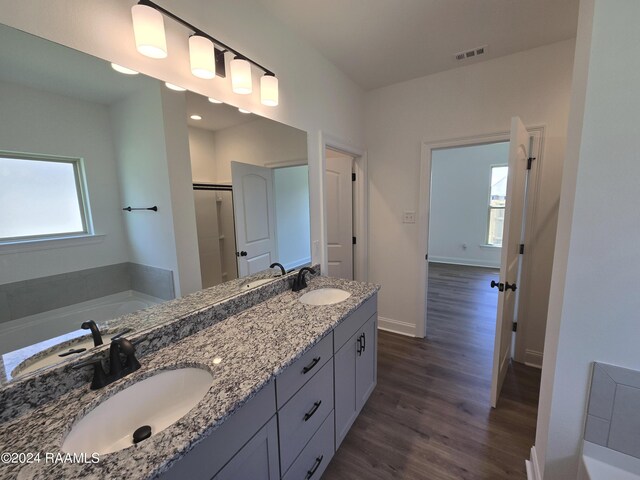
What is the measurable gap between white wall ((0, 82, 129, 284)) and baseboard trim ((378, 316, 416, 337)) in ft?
8.89

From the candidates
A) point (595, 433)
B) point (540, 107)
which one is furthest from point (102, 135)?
point (540, 107)

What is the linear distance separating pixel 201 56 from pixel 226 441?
1536 millimetres

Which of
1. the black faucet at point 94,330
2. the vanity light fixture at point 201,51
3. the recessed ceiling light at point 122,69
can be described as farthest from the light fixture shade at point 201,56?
the black faucet at point 94,330

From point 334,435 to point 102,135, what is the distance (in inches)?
71.8

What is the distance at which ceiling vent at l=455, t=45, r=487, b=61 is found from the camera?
6.95 ft

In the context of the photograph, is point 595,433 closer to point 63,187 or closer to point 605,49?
point 605,49

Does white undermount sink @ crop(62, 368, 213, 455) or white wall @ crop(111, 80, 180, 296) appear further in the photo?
white wall @ crop(111, 80, 180, 296)

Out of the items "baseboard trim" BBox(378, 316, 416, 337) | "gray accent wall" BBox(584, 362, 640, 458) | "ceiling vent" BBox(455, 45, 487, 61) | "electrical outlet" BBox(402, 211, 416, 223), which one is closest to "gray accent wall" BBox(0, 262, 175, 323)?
"gray accent wall" BBox(584, 362, 640, 458)

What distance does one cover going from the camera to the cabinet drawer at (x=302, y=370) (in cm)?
105

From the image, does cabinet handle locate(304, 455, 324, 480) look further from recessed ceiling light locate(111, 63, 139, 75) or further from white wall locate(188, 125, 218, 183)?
recessed ceiling light locate(111, 63, 139, 75)

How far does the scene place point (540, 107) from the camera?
7.06ft

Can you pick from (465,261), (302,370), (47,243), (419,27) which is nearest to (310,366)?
(302,370)

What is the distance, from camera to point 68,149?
939mm

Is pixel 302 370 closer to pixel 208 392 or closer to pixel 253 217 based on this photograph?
pixel 208 392
